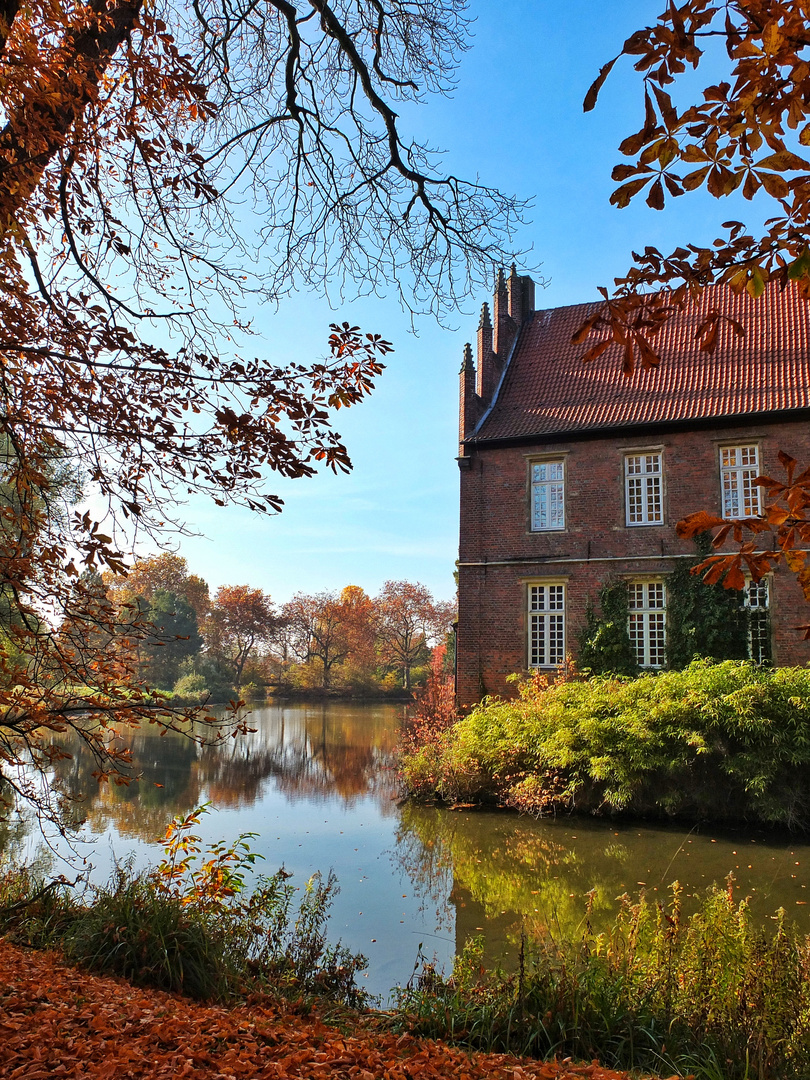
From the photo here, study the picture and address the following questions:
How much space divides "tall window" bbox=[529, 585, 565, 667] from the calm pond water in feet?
16.1

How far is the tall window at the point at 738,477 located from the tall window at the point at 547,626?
14.5ft

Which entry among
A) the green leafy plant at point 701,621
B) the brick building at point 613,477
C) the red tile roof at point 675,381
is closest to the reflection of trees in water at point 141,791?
the brick building at point 613,477

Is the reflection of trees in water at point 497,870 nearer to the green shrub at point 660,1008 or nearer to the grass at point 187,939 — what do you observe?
the grass at point 187,939

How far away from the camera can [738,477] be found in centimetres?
1698

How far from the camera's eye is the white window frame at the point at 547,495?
722 inches

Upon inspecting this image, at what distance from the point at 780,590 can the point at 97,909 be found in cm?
1520

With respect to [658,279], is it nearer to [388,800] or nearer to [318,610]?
[388,800]

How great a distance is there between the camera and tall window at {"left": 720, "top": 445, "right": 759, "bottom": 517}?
1681cm

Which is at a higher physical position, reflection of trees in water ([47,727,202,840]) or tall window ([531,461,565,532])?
tall window ([531,461,565,532])

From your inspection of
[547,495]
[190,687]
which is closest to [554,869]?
[547,495]

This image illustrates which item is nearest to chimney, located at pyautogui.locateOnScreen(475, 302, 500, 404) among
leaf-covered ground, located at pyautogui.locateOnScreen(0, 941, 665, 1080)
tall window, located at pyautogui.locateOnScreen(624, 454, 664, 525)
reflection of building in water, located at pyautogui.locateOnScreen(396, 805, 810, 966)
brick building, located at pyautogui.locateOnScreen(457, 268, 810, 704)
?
brick building, located at pyautogui.locateOnScreen(457, 268, 810, 704)

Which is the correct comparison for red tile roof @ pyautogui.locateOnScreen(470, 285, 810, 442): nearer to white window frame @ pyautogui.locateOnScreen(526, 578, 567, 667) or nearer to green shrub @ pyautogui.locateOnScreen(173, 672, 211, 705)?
white window frame @ pyautogui.locateOnScreen(526, 578, 567, 667)

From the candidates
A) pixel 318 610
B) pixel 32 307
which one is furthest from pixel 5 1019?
pixel 318 610

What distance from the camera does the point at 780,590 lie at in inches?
636
